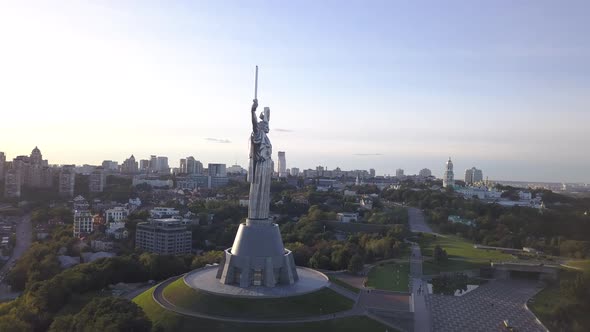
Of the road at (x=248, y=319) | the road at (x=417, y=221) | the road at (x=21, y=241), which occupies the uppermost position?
the road at (x=417, y=221)

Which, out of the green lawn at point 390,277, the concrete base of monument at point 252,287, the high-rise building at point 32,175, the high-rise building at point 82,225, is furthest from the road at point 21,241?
the green lawn at point 390,277

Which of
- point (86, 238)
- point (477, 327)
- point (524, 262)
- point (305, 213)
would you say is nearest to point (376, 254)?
point (524, 262)

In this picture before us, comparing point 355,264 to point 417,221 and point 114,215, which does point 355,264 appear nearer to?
point 417,221

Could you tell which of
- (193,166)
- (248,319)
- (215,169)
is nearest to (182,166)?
(193,166)

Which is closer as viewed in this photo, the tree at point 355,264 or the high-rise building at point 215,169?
the tree at point 355,264

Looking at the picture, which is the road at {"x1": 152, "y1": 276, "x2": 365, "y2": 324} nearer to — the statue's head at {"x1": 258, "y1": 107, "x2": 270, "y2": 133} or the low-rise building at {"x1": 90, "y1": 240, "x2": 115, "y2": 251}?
the statue's head at {"x1": 258, "y1": 107, "x2": 270, "y2": 133}

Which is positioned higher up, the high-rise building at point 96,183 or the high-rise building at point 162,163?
the high-rise building at point 162,163

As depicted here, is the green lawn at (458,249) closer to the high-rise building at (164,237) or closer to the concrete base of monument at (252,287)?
the concrete base of monument at (252,287)

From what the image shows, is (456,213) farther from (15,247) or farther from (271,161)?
(15,247)
